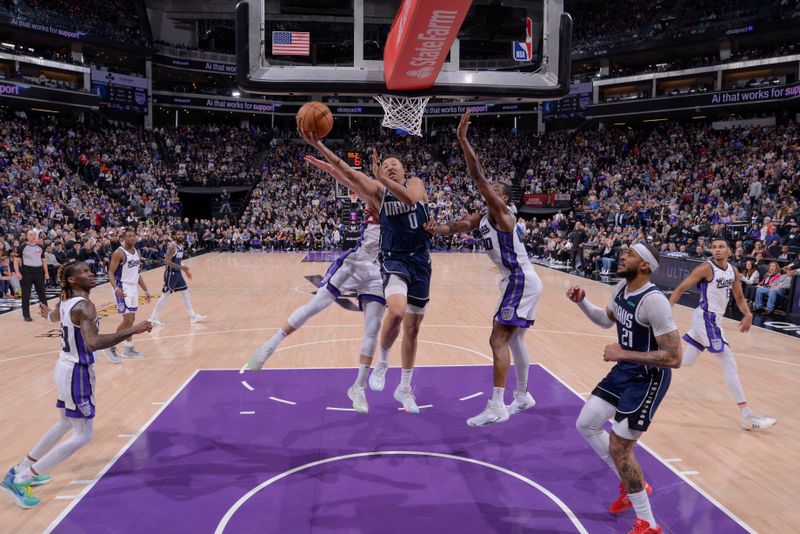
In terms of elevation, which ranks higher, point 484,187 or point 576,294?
point 484,187

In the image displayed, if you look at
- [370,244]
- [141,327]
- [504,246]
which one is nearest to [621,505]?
[504,246]

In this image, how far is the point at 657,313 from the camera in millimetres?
3521

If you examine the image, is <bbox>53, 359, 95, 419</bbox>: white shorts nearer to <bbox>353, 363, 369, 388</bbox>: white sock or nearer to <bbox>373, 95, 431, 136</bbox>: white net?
<bbox>353, 363, 369, 388</bbox>: white sock

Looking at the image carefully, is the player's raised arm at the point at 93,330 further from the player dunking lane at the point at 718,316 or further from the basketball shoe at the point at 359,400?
the player dunking lane at the point at 718,316

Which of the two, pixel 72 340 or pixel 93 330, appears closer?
pixel 93 330

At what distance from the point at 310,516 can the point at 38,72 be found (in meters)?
35.9

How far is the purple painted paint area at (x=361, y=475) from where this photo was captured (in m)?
3.79

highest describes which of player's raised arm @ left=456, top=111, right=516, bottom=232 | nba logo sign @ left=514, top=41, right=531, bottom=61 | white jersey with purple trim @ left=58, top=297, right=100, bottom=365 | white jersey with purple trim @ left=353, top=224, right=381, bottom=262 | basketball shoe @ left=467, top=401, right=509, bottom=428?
nba logo sign @ left=514, top=41, right=531, bottom=61

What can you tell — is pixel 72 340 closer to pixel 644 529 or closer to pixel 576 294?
pixel 576 294

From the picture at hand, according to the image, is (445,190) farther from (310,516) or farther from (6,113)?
(310,516)

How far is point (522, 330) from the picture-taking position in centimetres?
531

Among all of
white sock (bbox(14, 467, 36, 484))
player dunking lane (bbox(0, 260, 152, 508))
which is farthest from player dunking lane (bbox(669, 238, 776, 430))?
white sock (bbox(14, 467, 36, 484))

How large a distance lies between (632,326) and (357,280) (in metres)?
2.59

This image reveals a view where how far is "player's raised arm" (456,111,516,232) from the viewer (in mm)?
4418
